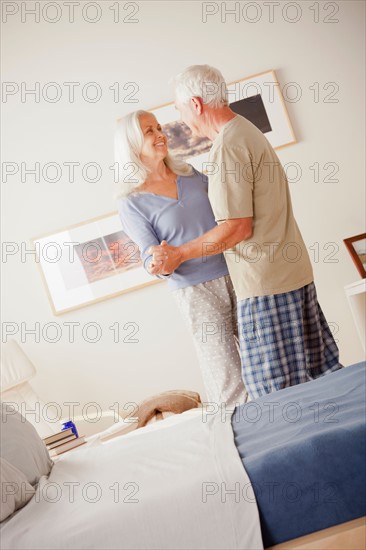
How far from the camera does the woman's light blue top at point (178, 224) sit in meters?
2.52

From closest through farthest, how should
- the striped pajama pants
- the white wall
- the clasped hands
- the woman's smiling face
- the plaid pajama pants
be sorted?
the plaid pajama pants, the clasped hands, the striped pajama pants, the woman's smiling face, the white wall

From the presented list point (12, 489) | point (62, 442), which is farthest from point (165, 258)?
point (62, 442)

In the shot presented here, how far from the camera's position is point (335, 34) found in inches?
169

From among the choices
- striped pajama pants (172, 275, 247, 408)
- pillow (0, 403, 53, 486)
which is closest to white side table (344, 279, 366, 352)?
striped pajama pants (172, 275, 247, 408)

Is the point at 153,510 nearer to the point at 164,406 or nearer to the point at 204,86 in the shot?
the point at 204,86

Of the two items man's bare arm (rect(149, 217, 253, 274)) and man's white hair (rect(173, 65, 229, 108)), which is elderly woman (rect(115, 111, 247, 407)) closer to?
man's bare arm (rect(149, 217, 253, 274))

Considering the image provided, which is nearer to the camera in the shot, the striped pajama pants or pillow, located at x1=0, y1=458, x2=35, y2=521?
pillow, located at x1=0, y1=458, x2=35, y2=521

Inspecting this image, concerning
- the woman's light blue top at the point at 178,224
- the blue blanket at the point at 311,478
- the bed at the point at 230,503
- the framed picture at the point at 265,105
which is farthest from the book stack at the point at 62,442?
the framed picture at the point at 265,105

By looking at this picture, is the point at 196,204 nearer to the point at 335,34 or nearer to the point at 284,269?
the point at 284,269

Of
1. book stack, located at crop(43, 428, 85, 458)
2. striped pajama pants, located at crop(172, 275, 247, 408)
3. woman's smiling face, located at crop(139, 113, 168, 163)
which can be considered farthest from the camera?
book stack, located at crop(43, 428, 85, 458)

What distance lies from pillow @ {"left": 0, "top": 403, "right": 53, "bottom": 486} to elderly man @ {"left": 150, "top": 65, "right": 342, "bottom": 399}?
69cm

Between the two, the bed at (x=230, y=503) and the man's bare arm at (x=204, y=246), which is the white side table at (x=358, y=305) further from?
the bed at (x=230, y=503)

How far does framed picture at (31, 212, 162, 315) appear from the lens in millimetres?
4367

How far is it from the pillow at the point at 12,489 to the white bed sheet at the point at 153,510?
3cm
